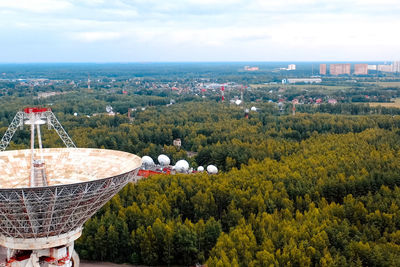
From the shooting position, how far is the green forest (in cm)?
3431

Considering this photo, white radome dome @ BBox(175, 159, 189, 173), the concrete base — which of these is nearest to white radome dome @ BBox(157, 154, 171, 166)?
white radome dome @ BBox(175, 159, 189, 173)

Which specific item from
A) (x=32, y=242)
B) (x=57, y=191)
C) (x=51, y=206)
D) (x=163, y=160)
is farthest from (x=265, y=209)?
(x=163, y=160)

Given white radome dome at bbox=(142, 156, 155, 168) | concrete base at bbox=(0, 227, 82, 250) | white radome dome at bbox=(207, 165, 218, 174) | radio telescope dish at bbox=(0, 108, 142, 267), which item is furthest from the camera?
white radome dome at bbox=(142, 156, 155, 168)

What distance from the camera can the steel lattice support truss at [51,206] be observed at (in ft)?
84.9

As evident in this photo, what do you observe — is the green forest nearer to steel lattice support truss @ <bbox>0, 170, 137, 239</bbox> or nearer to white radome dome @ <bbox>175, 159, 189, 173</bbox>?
white radome dome @ <bbox>175, 159, 189, 173</bbox>

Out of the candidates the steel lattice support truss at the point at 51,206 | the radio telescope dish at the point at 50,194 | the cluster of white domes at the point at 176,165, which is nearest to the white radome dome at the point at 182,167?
the cluster of white domes at the point at 176,165

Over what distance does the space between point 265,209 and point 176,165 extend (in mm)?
24097

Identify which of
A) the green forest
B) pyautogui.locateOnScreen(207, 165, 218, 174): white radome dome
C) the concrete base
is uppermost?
the concrete base

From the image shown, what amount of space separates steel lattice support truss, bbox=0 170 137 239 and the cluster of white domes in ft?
113

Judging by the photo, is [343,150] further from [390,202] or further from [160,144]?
[160,144]

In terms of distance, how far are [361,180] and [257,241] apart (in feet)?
56.4

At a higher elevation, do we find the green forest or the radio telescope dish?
the radio telescope dish

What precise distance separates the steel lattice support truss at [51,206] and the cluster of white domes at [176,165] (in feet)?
113

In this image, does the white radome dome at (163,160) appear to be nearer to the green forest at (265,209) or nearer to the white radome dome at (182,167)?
the green forest at (265,209)
